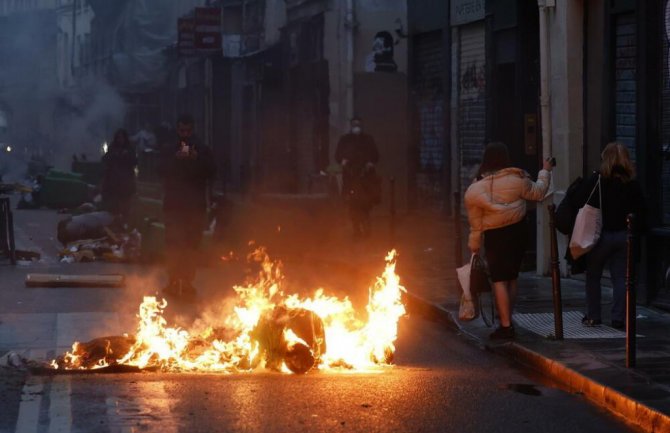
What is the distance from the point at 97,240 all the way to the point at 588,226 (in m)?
10.1

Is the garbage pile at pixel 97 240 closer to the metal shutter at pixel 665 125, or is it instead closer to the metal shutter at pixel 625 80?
the metal shutter at pixel 625 80

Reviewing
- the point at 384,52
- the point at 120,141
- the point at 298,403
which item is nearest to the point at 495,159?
the point at 298,403

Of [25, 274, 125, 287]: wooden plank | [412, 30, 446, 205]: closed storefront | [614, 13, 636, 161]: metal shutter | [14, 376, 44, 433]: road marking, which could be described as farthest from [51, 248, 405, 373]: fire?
[412, 30, 446, 205]: closed storefront

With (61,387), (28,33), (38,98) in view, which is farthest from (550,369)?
(28,33)

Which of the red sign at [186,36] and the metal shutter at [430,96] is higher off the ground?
the red sign at [186,36]

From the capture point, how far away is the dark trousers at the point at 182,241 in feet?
A: 47.1

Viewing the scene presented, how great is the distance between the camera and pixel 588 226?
1147cm

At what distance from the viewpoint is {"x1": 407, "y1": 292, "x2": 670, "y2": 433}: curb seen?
311 inches

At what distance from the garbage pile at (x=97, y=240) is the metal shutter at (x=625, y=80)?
7.26m

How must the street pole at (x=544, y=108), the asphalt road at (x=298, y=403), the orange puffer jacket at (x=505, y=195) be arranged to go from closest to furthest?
the asphalt road at (x=298, y=403) → the orange puffer jacket at (x=505, y=195) → the street pole at (x=544, y=108)

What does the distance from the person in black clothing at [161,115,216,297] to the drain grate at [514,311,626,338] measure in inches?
149

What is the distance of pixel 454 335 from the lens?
1186 cm

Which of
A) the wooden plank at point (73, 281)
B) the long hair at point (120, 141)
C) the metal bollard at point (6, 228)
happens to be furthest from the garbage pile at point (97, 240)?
the long hair at point (120, 141)

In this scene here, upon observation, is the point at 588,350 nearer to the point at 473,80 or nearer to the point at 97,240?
the point at 97,240
